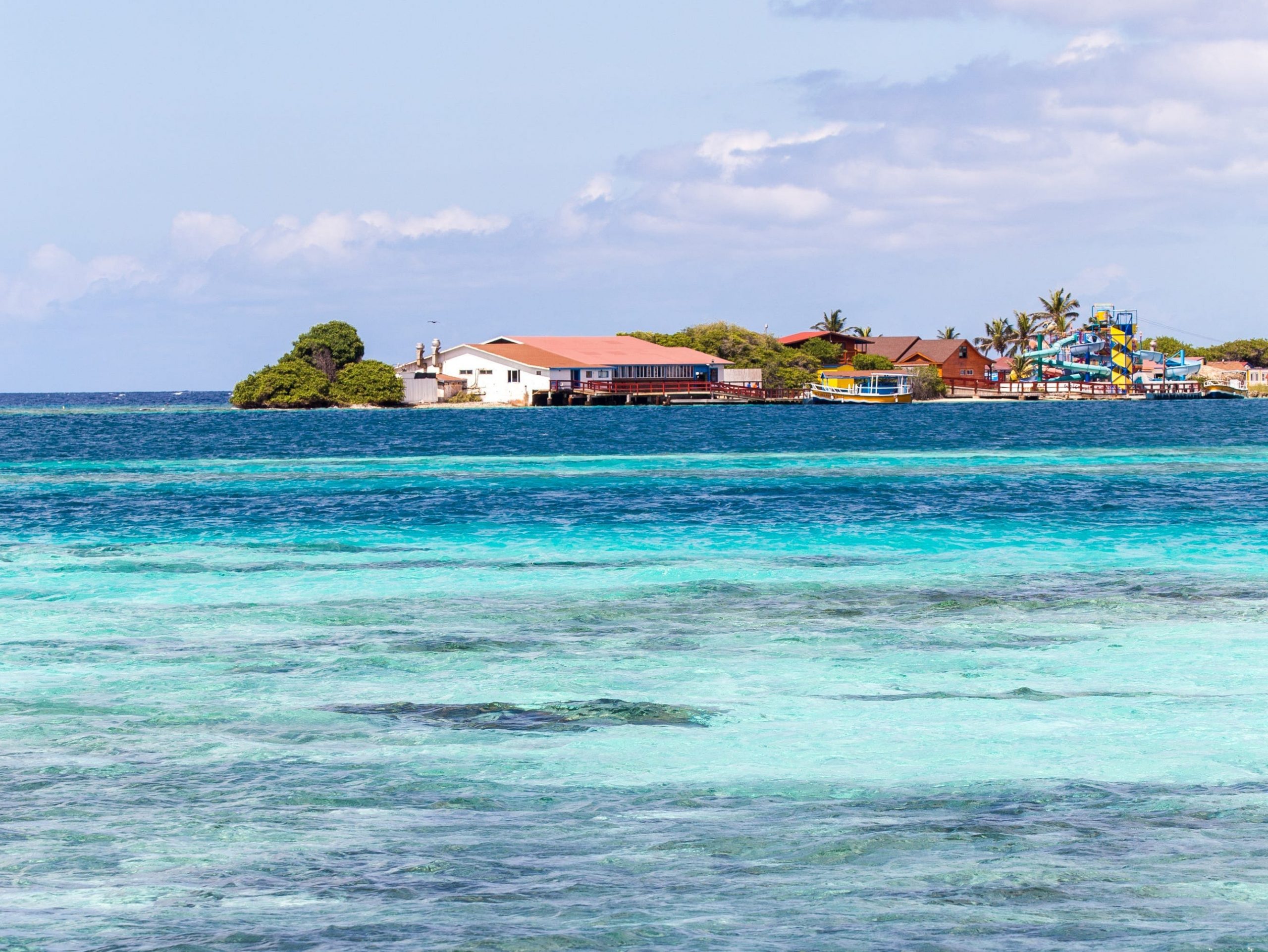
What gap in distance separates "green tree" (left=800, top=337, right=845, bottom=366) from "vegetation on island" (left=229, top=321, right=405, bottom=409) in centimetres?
4721

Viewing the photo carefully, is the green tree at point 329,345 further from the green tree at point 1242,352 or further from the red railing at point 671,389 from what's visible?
the green tree at point 1242,352

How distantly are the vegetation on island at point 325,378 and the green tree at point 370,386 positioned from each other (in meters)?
0.04

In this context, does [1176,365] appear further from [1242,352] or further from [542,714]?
[542,714]

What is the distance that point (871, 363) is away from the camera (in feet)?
485

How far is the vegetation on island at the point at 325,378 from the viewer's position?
414ft

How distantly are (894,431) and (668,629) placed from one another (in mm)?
65792

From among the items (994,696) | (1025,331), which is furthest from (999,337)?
(994,696)

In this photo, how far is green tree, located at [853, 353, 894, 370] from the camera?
14738 centimetres

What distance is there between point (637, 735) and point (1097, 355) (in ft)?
509

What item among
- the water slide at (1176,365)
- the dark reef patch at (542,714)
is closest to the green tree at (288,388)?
the water slide at (1176,365)

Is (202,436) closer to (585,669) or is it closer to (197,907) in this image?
(585,669)

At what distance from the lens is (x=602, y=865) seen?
8.32m

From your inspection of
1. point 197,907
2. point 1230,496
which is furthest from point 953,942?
point 1230,496

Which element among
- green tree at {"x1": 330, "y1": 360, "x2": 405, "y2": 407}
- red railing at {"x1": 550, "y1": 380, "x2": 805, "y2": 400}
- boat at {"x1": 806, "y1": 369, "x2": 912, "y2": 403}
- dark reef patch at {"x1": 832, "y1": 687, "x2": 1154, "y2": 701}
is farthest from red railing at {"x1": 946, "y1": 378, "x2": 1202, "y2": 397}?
dark reef patch at {"x1": 832, "y1": 687, "x2": 1154, "y2": 701}
